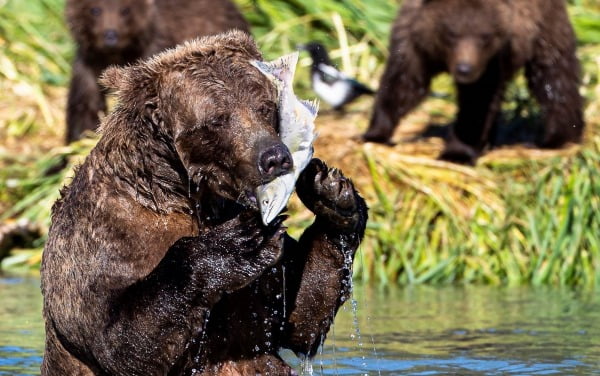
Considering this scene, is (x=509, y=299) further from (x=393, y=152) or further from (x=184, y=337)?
(x=184, y=337)

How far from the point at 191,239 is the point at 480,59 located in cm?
704

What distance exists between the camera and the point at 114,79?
434 centimetres

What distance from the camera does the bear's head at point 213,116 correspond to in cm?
392

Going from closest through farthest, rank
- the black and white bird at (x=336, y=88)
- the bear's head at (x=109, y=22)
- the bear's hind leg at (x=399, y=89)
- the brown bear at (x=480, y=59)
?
the brown bear at (x=480, y=59) → the bear's hind leg at (x=399, y=89) → the bear's head at (x=109, y=22) → the black and white bird at (x=336, y=88)

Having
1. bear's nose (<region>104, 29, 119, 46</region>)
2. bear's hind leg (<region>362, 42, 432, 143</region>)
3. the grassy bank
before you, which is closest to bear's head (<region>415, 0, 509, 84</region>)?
bear's hind leg (<region>362, 42, 432, 143</region>)

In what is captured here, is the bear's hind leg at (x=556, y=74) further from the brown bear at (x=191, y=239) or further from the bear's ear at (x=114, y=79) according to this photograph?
the bear's ear at (x=114, y=79)

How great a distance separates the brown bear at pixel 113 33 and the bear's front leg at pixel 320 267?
6949 millimetres

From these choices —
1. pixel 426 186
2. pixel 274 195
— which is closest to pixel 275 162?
pixel 274 195

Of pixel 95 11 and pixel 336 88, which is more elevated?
pixel 95 11

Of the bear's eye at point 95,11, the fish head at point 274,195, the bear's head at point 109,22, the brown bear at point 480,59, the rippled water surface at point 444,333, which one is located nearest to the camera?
the fish head at point 274,195

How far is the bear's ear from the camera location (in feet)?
14.1

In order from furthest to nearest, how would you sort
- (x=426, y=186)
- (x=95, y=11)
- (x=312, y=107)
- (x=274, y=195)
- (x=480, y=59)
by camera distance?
1. (x=95, y=11)
2. (x=480, y=59)
3. (x=426, y=186)
4. (x=312, y=107)
5. (x=274, y=195)

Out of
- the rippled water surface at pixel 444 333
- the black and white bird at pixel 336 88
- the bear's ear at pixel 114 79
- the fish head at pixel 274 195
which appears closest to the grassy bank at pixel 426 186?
the black and white bird at pixel 336 88

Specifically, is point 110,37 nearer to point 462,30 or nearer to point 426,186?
point 462,30
